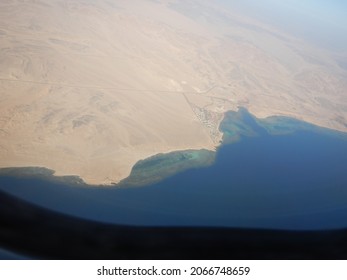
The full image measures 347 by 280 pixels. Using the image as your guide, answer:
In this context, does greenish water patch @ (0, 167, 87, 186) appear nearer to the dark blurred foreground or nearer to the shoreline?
the shoreline

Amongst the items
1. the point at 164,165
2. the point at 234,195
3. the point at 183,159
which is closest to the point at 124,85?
the point at 183,159

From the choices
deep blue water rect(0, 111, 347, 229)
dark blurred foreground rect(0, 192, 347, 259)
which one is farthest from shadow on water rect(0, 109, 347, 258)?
dark blurred foreground rect(0, 192, 347, 259)

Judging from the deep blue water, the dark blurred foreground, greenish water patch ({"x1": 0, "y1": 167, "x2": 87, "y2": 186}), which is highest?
the dark blurred foreground

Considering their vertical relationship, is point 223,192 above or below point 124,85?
below

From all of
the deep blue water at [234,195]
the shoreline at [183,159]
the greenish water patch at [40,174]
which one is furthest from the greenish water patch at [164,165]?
the greenish water patch at [40,174]

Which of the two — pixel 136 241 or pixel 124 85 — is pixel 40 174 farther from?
pixel 124 85
